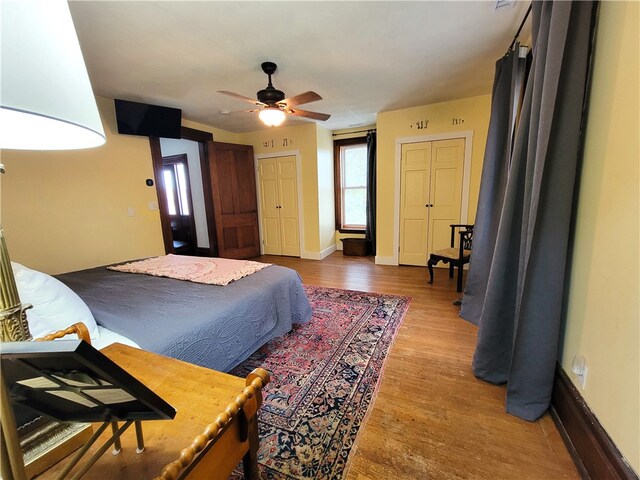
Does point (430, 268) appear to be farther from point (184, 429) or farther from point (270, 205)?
point (184, 429)

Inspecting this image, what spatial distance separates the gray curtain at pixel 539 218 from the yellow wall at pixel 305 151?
3.42m

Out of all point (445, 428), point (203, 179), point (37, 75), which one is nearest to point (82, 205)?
point (203, 179)

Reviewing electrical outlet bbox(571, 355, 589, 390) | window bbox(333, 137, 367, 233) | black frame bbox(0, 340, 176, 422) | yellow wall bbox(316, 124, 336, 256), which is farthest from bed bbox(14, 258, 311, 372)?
window bbox(333, 137, 367, 233)

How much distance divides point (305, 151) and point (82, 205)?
315 centimetres

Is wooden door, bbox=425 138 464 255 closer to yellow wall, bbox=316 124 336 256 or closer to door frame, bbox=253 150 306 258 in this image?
yellow wall, bbox=316 124 336 256

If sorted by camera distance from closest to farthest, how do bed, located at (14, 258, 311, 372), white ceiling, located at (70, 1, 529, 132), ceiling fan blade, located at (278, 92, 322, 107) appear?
bed, located at (14, 258, 311, 372) → white ceiling, located at (70, 1, 529, 132) → ceiling fan blade, located at (278, 92, 322, 107)

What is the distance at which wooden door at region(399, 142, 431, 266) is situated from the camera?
397 cm

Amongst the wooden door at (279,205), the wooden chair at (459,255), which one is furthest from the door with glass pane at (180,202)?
the wooden chair at (459,255)

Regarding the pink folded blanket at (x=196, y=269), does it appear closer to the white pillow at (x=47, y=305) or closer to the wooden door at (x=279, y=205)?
the white pillow at (x=47, y=305)

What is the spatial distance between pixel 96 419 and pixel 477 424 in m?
1.66

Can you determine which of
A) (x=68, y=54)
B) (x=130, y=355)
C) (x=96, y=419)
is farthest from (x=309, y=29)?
(x=96, y=419)

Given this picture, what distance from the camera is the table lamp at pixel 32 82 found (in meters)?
0.33

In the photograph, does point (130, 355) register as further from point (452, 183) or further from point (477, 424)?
point (452, 183)

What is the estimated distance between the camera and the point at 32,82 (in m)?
0.35
